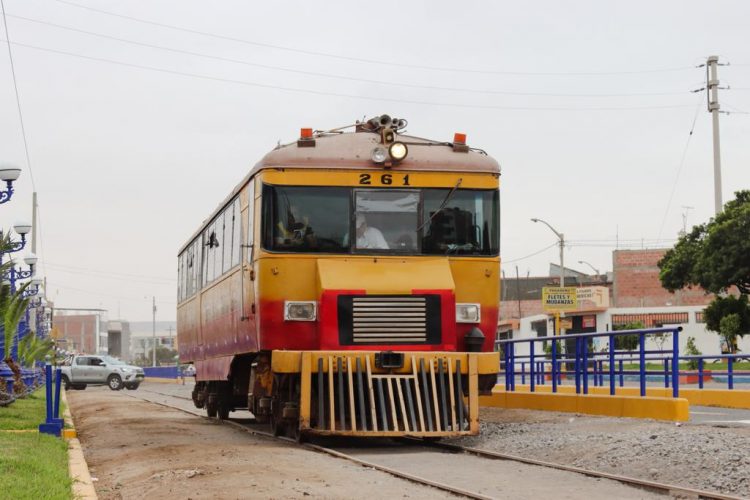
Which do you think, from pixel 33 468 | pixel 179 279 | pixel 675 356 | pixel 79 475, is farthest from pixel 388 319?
pixel 179 279

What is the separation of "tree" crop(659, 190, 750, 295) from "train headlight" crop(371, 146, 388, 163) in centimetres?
3977

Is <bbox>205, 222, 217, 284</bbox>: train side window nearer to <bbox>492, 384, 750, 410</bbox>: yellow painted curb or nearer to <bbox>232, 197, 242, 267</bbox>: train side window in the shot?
<bbox>232, 197, 242, 267</bbox>: train side window

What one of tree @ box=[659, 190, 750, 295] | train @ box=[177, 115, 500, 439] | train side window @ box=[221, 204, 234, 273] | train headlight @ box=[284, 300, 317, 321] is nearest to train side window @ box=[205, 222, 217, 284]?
train side window @ box=[221, 204, 234, 273]

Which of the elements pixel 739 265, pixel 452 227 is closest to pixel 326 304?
pixel 452 227

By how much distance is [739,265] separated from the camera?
52.7m

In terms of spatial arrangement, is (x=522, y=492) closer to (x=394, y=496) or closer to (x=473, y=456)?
(x=394, y=496)

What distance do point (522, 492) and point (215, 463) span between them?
137 inches

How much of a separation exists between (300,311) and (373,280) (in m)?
0.96

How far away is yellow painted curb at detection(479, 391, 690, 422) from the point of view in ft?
51.4

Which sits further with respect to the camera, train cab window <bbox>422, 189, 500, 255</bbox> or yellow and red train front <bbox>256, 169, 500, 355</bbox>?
train cab window <bbox>422, 189, 500, 255</bbox>

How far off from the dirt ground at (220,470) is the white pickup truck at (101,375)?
116 ft

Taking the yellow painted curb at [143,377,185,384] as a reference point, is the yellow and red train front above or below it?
above

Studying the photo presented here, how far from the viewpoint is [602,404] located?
57.4 feet

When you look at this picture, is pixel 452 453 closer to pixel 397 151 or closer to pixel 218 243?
pixel 397 151
